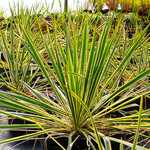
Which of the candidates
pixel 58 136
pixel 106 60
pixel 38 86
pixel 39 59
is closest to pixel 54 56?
pixel 39 59

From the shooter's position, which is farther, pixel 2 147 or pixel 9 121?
pixel 9 121

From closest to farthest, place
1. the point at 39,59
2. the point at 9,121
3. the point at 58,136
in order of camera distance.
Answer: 1. the point at 58,136
2. the point at 39,59
3. the point at 9,121

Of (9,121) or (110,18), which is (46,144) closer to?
(9,121)

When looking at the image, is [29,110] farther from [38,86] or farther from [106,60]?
[38,86]

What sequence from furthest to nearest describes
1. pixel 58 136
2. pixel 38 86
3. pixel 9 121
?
pixel 38 86, pixel 9 121, pixel 58 136

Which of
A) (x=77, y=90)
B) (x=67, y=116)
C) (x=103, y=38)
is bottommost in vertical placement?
(x=67, y=116)

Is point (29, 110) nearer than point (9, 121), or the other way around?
point (29, 110)

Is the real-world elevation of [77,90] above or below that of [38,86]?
above

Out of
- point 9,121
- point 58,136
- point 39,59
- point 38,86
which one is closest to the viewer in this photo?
point 58,136

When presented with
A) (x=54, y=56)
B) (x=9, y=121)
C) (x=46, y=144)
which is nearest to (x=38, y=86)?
(x=9, y=121)
